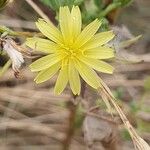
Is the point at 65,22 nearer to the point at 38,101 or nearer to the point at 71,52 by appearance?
the point at 71,52

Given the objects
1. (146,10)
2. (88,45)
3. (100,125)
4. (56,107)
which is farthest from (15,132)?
(88,45)

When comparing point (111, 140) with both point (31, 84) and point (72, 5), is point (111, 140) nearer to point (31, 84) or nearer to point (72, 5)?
point (72, 5)

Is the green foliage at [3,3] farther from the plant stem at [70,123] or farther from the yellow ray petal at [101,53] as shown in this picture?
the plant stem at [70,123]

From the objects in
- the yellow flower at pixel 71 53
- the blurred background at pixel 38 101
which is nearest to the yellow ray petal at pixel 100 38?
the yellow flower at pixel 71 53

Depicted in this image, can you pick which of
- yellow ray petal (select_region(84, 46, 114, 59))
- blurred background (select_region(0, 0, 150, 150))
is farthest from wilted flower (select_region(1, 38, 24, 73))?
blurred background (select_region(0, 0, 150, 150))

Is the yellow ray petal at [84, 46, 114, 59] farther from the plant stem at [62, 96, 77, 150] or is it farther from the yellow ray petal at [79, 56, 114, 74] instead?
the plant stem at [62, 96, 77, 150]

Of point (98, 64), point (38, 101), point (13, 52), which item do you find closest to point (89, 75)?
point (98, 64)
